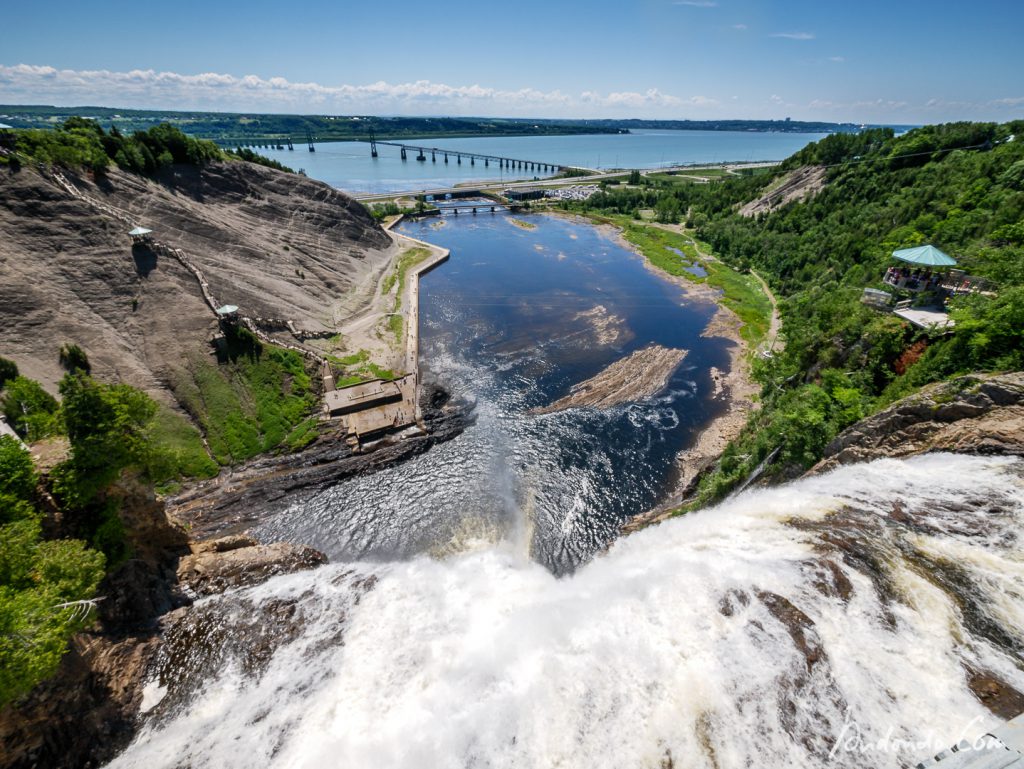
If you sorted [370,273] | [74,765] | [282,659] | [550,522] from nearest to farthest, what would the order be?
[74,765]
[282,659]
[550,522]
[370,273]

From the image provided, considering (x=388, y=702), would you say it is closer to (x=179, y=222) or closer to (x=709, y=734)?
(x=709, y=734)

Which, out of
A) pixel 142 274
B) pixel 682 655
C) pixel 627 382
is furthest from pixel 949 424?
pixel 142 274

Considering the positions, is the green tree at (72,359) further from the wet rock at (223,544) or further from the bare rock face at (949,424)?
the bare rock face at (949,424)

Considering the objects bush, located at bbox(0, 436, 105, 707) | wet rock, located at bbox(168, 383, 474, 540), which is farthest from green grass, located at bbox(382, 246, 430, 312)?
bush, located at bbox(0, 436, 105, 707)

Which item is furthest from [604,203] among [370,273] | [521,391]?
[521,391]

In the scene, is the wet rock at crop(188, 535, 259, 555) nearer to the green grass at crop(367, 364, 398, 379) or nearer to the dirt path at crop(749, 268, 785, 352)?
the green grass at crop(367, 364, 398, 379)

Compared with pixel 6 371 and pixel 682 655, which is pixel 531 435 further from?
pixel 6 371

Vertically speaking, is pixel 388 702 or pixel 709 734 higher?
pixel 709 734
